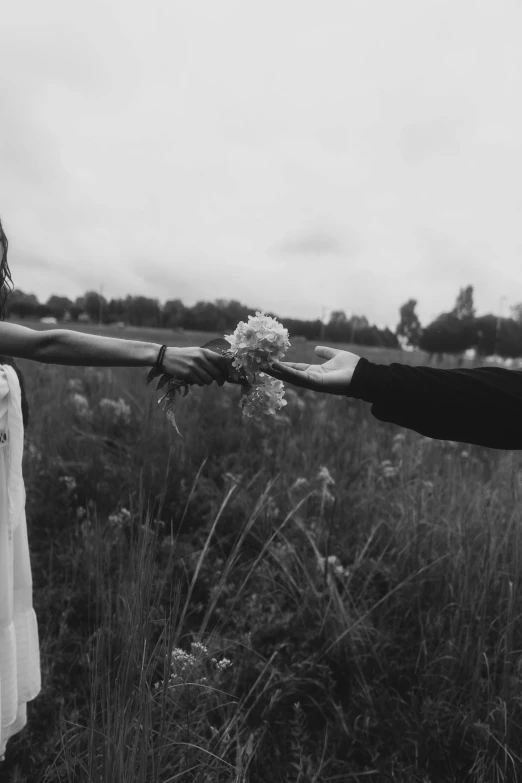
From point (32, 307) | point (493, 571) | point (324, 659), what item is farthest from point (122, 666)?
point (32, 307)

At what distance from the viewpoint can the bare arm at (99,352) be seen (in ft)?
5.41

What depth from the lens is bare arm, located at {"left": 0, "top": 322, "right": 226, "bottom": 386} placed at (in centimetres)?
165

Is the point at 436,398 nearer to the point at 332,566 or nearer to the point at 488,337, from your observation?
the point at 332,566

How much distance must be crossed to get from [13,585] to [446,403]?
1869 millimetres

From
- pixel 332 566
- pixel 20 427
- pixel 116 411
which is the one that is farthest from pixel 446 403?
pixel 116 411

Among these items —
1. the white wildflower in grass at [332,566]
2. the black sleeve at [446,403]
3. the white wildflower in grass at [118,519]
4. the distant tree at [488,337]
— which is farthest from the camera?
the distant tree at [488,337]

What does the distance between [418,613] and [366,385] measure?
1496 mm

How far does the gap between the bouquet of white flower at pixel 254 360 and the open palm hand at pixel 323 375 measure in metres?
0.05

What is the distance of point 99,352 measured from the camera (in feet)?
5.54

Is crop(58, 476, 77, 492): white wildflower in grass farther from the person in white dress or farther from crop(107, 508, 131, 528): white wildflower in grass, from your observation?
the person in white dress

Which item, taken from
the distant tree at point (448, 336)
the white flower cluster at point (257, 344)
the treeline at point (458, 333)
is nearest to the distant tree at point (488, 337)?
the treeline at point (458, 333)

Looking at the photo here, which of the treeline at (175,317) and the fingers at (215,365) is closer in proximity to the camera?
the fingers at (215,365)

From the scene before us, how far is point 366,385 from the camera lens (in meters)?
1.78

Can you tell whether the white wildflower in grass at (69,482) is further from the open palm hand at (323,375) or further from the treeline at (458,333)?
the treeline at (458,333)
